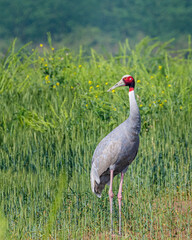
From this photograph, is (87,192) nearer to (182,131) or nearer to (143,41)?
(182,131)

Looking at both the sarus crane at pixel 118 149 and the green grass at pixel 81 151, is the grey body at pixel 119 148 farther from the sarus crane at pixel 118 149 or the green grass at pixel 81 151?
the green grass at pixel 81 151

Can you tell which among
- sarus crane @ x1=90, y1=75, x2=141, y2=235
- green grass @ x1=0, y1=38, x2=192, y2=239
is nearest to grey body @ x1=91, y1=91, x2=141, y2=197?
sarus crane @ x1=90, y1=75, x2=141, y2=235

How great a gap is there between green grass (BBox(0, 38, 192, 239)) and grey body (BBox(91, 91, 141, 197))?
0.95 ft

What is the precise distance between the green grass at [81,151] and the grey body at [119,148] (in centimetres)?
29

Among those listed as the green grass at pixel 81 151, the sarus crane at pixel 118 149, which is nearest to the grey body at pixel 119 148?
the sarus crane at pixel 118 149

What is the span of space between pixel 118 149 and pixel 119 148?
0.01m

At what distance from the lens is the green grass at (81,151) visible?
12.7ft

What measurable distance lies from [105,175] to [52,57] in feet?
14.0

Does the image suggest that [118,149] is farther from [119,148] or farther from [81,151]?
[81,151]

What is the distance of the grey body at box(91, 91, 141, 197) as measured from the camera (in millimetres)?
3930

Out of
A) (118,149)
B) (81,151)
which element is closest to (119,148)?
(118,149)

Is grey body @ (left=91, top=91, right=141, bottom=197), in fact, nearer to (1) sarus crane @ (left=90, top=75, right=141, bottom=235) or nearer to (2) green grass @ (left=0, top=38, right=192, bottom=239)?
(1) sarus crane @ (left=90, top=75, right=141, bottom=235)

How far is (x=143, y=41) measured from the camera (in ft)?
29.6

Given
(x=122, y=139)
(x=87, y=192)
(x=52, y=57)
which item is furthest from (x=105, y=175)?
(x=52, y=57)
